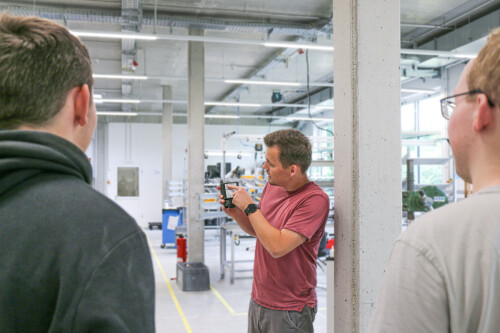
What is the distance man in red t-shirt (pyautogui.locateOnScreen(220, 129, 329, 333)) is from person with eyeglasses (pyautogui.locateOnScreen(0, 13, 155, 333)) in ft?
4.48

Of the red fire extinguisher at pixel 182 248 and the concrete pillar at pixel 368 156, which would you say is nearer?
the concrete pillar at pixel 368 156

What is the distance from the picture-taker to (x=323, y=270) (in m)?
7.83

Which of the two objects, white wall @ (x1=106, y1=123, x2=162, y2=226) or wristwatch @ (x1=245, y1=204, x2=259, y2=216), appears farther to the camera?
white wall @ (x1=106, y1=123, x2=162, y2=226)

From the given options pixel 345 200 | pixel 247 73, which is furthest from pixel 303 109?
pixel 345 200

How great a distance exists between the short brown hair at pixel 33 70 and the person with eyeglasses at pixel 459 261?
72cm

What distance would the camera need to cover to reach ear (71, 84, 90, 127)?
0.88m

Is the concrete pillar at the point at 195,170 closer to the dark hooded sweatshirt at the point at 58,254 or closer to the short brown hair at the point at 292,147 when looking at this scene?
the short brown hair at the point at 292,147

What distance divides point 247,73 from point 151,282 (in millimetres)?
11796

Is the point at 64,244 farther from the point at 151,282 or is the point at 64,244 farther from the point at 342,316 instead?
the point at 342,316

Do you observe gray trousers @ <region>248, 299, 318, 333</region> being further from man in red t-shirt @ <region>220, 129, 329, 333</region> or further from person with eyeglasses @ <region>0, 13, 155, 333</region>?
person with eyeglasses @ <region>0, 13, 155, 333</region>

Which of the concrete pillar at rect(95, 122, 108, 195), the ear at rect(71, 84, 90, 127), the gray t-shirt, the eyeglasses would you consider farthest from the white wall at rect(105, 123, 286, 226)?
the gray t-shirt

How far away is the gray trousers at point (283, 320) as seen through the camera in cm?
213

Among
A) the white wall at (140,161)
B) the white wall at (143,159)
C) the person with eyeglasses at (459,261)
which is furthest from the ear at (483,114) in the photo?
the white wall at (140,161)

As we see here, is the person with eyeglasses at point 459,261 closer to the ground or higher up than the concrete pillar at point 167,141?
closer to the ground
